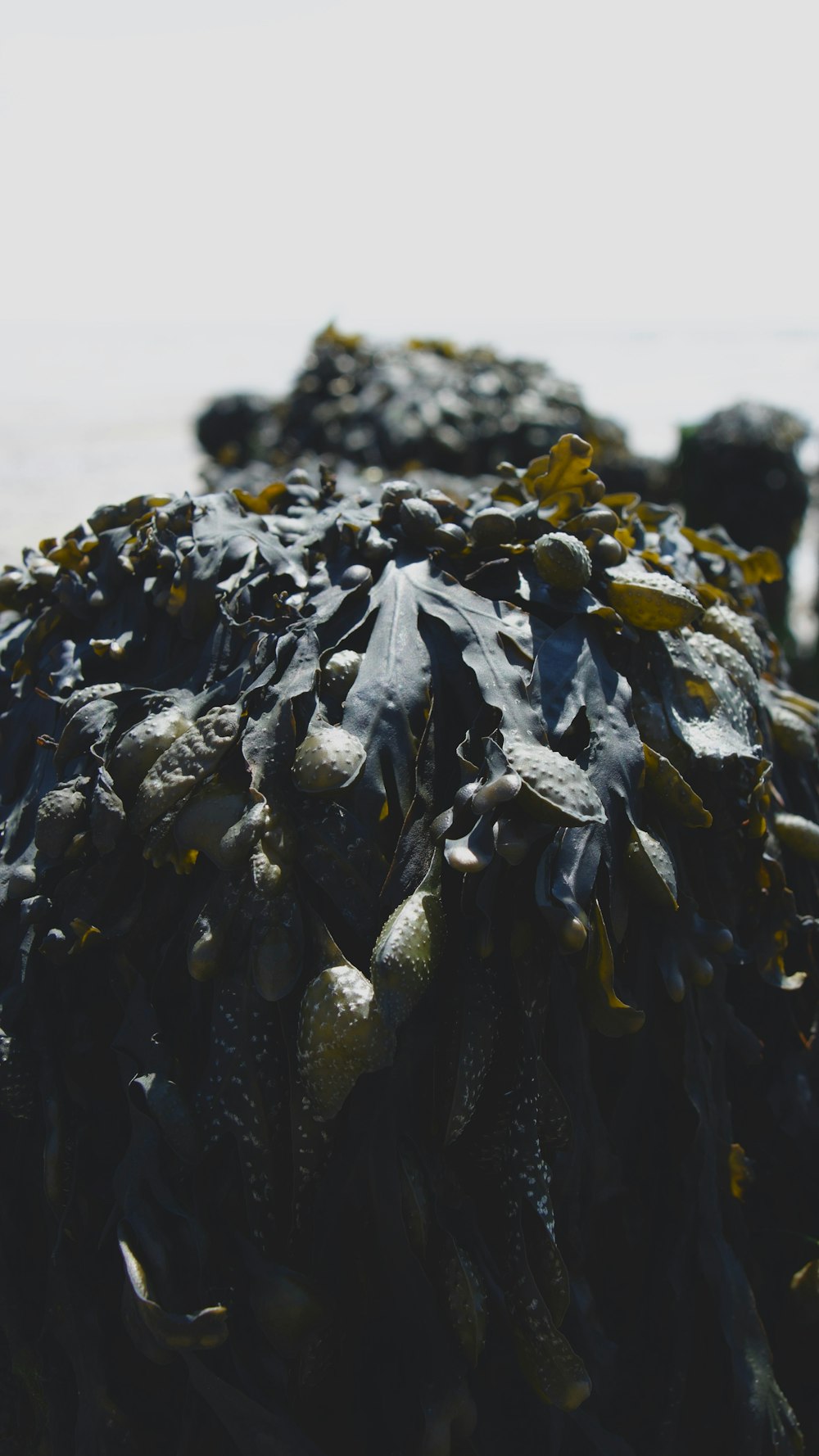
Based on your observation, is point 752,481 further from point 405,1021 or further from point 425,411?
point 405,1021

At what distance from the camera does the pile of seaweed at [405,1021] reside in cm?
96

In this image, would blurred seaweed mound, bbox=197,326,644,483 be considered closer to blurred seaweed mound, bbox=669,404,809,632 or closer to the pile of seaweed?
blurred seaweed mound, bbox=669,404,809,632

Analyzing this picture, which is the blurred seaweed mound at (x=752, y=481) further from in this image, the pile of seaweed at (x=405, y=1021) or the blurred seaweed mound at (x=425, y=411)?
the pile of seaweed at (x=405, y=1021)

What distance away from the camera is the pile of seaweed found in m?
0.96

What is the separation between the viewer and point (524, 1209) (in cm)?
98

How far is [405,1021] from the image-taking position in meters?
0.97

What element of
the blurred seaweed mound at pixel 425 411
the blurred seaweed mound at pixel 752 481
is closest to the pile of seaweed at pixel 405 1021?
the blurred seaweed mound at pixel 425 411

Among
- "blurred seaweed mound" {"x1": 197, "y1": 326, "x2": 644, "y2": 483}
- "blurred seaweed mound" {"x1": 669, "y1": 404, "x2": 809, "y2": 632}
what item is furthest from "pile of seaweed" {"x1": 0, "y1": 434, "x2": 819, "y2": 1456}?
"blurred seaweed mound" {"x1": 669, "y1": 404, "x2": 809, "y2": 632}

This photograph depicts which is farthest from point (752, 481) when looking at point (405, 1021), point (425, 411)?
point (405, 1021)

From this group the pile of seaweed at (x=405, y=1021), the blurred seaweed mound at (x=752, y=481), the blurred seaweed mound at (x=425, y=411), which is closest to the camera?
the pile of seaweed at (x=405, y=1021)

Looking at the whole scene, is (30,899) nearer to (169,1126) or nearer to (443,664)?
(169,1126)

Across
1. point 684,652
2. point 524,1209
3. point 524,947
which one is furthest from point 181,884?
point 684,652

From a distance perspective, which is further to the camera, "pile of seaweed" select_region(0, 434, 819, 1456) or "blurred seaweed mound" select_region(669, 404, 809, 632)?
"blurred seaweed mound" select_region(669, 404, 809, 632)

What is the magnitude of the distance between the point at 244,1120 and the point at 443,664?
1.59ft
